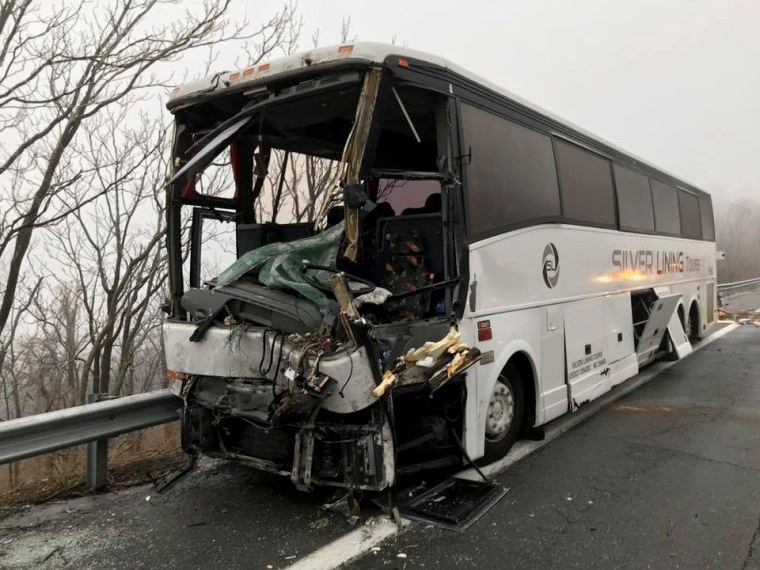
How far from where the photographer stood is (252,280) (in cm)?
410

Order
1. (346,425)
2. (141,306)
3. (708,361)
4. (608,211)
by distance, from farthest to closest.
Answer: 1. (141,306)
2. (708,361)
3. (608,211)
4. (346,425)

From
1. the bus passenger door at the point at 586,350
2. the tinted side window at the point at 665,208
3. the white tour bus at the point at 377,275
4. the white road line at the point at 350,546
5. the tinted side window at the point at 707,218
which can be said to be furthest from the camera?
the tinted side window at the point at 707,218

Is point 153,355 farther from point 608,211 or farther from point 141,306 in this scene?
point 608,211

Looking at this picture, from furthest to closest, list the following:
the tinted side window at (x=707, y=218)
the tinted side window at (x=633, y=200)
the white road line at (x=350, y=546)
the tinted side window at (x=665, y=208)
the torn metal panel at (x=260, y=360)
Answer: the tinted side window at (x=707, y=218), the tinted side window at (x=665, y=208), the tinted side window at (x=633, y=200), the torn metal panel at (x=260, y=360), the white road line at (x=350, y=546)

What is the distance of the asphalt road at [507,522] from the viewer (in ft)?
10.5

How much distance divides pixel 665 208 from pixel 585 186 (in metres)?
3.84

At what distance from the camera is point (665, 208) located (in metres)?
9.34

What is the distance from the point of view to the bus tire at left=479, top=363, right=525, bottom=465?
15.3 ft

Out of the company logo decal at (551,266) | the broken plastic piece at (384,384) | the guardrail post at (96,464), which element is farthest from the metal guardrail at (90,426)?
the company logo decal at (551,266)

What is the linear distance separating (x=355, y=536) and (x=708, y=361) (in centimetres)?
882

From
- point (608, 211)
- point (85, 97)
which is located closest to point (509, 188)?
point (608, 211)

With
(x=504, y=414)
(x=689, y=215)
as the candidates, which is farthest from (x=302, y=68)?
(x=689, y=215)

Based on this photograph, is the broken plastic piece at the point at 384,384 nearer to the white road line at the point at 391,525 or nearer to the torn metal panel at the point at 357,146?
the torn metal panel at the point at 357,146

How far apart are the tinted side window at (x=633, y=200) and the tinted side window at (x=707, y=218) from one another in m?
4.13
